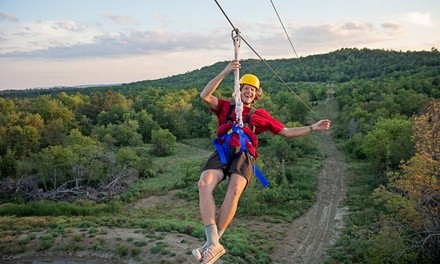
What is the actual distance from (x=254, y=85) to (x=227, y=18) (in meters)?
1.11

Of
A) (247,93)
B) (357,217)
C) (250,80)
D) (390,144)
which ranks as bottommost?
(357,217)

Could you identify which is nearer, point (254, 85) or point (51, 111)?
point (254, 85)

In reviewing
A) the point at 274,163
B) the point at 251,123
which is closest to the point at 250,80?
the point at 251,123

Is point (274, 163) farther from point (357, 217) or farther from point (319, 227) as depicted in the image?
point (357, 217)

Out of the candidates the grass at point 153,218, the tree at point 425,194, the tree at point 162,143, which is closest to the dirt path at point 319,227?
the grass at point 153,218

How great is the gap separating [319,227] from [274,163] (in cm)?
1033

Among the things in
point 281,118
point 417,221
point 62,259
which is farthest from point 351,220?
point 281,118

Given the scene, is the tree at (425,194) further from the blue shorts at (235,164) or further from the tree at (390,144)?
the tree at (390,144)

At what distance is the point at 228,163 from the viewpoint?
5.14 metres

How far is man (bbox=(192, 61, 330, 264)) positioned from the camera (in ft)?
15.4

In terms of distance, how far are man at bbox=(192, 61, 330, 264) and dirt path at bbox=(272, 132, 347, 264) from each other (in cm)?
1300

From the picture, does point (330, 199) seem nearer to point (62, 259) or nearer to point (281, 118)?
point (62, 259)

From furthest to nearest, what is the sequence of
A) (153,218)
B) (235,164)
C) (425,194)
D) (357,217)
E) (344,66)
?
(344,66) < (153,218) < (357,217) < (425,194) < (235,164)

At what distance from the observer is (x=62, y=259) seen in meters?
17.1
